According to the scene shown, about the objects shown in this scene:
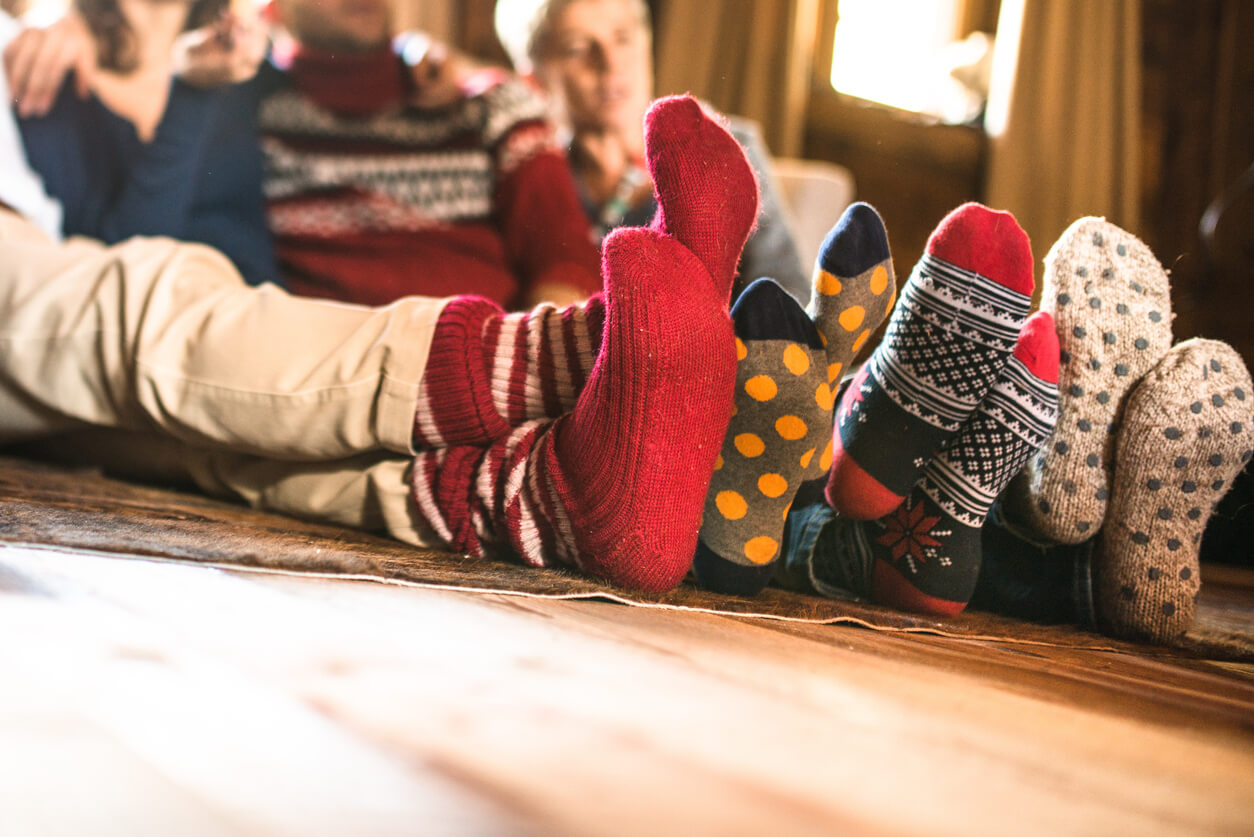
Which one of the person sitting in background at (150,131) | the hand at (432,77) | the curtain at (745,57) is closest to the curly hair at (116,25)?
the person sitting in background at (150,131)

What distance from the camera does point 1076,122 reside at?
1.51 meters

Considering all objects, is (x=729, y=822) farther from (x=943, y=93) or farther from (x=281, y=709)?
(x=943, y=93)

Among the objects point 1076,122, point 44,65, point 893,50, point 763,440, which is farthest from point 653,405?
point 893,50

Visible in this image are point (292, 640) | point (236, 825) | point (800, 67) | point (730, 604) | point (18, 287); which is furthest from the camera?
point (800, 67)

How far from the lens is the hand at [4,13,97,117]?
1.02 metres

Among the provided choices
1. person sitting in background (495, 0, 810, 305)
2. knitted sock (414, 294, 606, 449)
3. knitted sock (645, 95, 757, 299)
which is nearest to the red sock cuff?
knitted sock (414, 294, 606, 449)

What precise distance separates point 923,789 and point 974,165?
8.07 ft

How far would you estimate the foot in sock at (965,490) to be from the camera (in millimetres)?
492

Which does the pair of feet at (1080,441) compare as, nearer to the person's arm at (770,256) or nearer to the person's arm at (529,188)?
the person's arm at (770,256)

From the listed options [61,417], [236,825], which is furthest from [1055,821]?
[61,417]

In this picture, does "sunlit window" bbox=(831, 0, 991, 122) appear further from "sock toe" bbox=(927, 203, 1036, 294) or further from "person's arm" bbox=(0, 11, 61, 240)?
"sock toe" bbox=(927, 203, 1036, 294)

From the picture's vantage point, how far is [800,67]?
2320 millimetres

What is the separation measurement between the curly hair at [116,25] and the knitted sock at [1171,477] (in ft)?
3.74

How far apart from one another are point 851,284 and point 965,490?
141 mm
